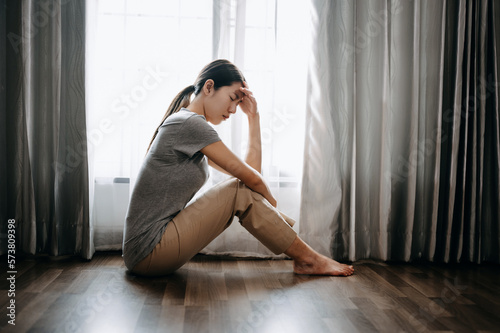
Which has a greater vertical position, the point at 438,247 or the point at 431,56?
the point at 431,56

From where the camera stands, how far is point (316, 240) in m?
2.32

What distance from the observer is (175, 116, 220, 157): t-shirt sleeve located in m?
1.74

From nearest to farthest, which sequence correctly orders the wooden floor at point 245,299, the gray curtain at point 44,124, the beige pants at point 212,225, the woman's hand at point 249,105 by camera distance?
the wooden floor at point 245,299
the beige pants at point 212,225
the woman's hand at point 249,105
the gray curtain at point 44,124

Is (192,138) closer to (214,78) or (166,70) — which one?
(214,78)

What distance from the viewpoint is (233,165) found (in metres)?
1.77

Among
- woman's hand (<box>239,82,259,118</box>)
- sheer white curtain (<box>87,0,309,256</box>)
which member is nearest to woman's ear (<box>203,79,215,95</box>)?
woman's hand (<box>239,82,259,118</box>)

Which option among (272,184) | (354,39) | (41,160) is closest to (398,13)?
(354,39)

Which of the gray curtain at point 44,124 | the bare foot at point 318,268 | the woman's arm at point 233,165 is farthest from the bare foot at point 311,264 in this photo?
the gray curtain at point 44,124

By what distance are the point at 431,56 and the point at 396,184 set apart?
0.72 meters

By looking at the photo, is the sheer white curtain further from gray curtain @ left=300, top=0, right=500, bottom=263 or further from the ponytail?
the ponytail

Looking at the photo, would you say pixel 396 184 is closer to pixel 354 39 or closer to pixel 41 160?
pixel 354 39

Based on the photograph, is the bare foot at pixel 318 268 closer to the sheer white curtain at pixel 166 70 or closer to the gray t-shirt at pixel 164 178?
the sheer white curtain at pixel 166 70

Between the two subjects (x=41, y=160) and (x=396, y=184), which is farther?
(x=396, y=184)

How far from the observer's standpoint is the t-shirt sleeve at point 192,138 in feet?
5.71
